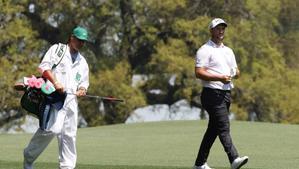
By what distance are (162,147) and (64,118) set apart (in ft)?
26.7

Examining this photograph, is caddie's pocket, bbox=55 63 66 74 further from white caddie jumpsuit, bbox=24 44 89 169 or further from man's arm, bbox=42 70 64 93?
man's arm, bbox=42 70 64 93

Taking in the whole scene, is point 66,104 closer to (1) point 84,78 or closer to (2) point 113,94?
(1) point 84,78

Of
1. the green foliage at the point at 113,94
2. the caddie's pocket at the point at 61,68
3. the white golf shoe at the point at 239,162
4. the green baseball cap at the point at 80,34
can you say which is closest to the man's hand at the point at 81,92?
the caddie's pocket at the point at 61,68

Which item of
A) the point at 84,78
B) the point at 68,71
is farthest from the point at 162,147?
the point at 68,71

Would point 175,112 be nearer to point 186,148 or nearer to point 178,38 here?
point 178,38

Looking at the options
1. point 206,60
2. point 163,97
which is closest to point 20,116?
point 163,97

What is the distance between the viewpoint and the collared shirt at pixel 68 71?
34.8ft

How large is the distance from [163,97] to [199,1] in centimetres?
566

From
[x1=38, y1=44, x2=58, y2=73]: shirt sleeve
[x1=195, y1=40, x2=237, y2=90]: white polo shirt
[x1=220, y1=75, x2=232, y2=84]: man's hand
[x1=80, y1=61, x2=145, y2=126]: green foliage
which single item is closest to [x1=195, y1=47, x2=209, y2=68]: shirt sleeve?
[x1=195, y1=40, x2=237, y2=90]: white polo shirt

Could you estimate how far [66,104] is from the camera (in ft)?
35.3

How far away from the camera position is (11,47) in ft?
145

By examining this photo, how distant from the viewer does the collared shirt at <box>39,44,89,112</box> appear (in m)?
10.6

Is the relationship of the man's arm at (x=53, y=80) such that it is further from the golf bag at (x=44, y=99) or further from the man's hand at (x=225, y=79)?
→ the man's hand at (x=225, y=79)

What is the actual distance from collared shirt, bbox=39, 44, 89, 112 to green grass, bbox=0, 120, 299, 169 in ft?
7.94
